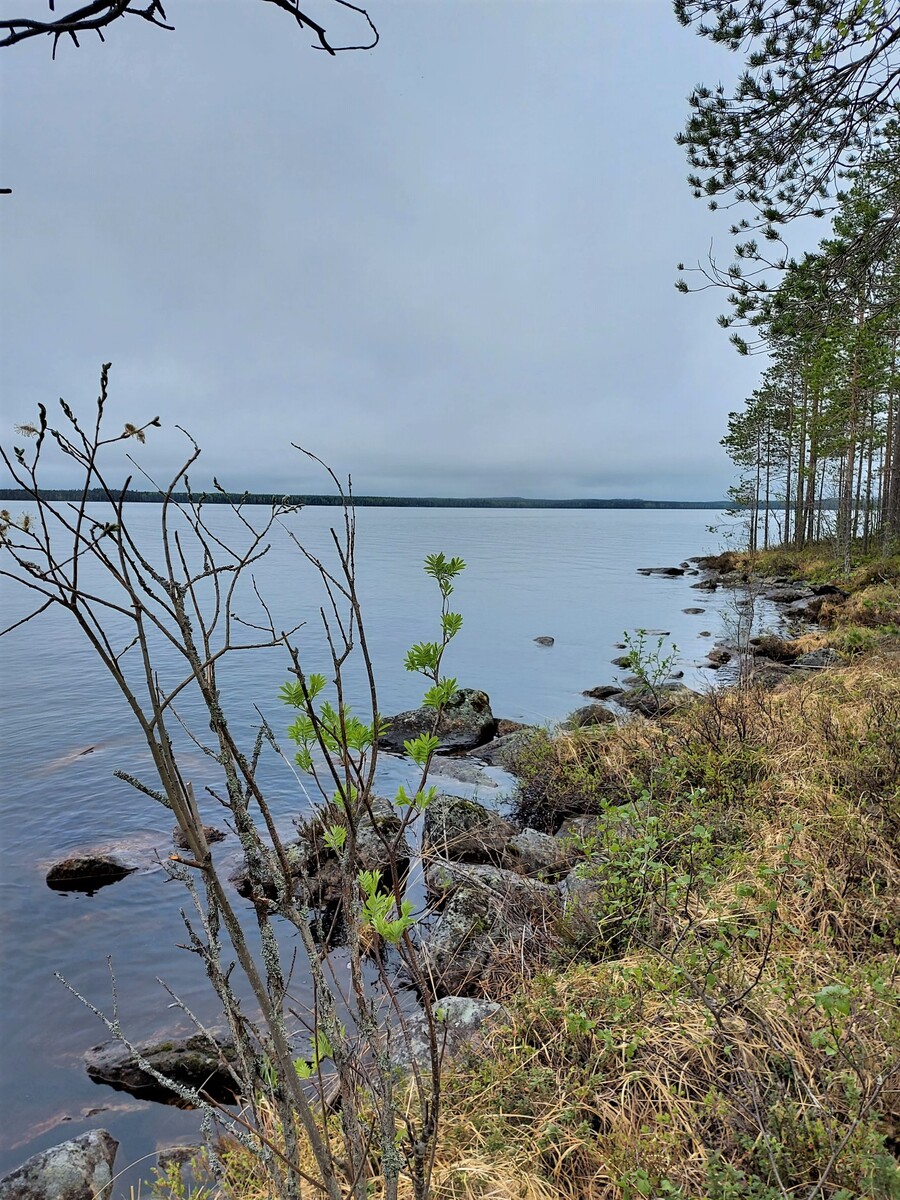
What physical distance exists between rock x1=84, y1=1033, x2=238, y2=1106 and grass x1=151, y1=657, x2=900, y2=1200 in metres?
1.82

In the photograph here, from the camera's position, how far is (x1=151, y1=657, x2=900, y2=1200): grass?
215 cm

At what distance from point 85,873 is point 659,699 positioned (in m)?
7.47

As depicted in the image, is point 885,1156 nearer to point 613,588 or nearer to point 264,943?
point 264,943

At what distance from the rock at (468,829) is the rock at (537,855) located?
0.12 metres

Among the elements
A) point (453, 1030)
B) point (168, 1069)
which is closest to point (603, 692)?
point (453, 1030)

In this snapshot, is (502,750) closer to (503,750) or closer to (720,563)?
(503,750)

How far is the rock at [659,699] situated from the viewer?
29.4 ft

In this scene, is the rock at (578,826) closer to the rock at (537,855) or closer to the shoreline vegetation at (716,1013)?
the rock at (537,855)

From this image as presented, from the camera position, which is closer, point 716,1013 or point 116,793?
point 716,1013

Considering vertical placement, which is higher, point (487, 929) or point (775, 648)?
point (775, 648)

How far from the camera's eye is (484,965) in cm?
480

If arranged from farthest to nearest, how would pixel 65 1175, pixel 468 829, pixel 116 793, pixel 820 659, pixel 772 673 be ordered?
1. pixel 772 673
2. pixel 820 659
3. pixel 116 793
4. pixel 468 829
5. pixel 65 1175

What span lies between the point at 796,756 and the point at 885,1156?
13.6 ft

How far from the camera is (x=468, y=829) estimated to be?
6891 millimetres
